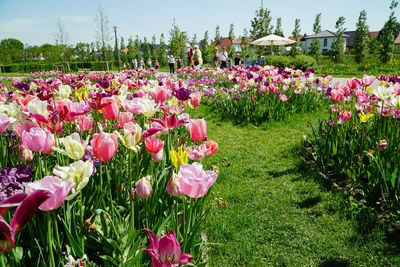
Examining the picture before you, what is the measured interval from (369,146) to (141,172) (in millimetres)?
2674

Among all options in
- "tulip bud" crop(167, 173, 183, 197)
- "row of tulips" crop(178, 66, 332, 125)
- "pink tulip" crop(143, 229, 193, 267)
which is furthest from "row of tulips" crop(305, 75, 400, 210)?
"row of tulips" crop(178, 66, 332, 125)

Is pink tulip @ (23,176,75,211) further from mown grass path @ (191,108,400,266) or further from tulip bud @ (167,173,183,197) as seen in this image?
mown grass path @ (191,108,400,266)

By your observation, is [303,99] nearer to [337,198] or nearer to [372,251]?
[337,198]

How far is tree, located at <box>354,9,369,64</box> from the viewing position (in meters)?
29.9

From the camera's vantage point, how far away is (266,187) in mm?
3496

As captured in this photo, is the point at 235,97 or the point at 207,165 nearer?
the point at 207,165

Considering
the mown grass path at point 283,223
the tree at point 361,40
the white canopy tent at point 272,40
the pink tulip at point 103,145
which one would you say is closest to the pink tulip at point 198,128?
the mown grass path at point 283,223

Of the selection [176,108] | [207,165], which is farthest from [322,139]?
[176,108]

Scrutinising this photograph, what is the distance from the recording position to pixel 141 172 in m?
2.28

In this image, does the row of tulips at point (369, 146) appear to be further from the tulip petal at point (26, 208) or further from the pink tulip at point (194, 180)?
the tulip petal at point (26, 208)

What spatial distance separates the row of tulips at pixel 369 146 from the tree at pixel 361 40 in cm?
3068

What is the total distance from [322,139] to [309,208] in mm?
1246

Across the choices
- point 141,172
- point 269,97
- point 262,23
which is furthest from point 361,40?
point 141,172

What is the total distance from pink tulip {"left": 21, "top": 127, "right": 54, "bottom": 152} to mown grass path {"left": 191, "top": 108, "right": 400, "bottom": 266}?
107 cm
